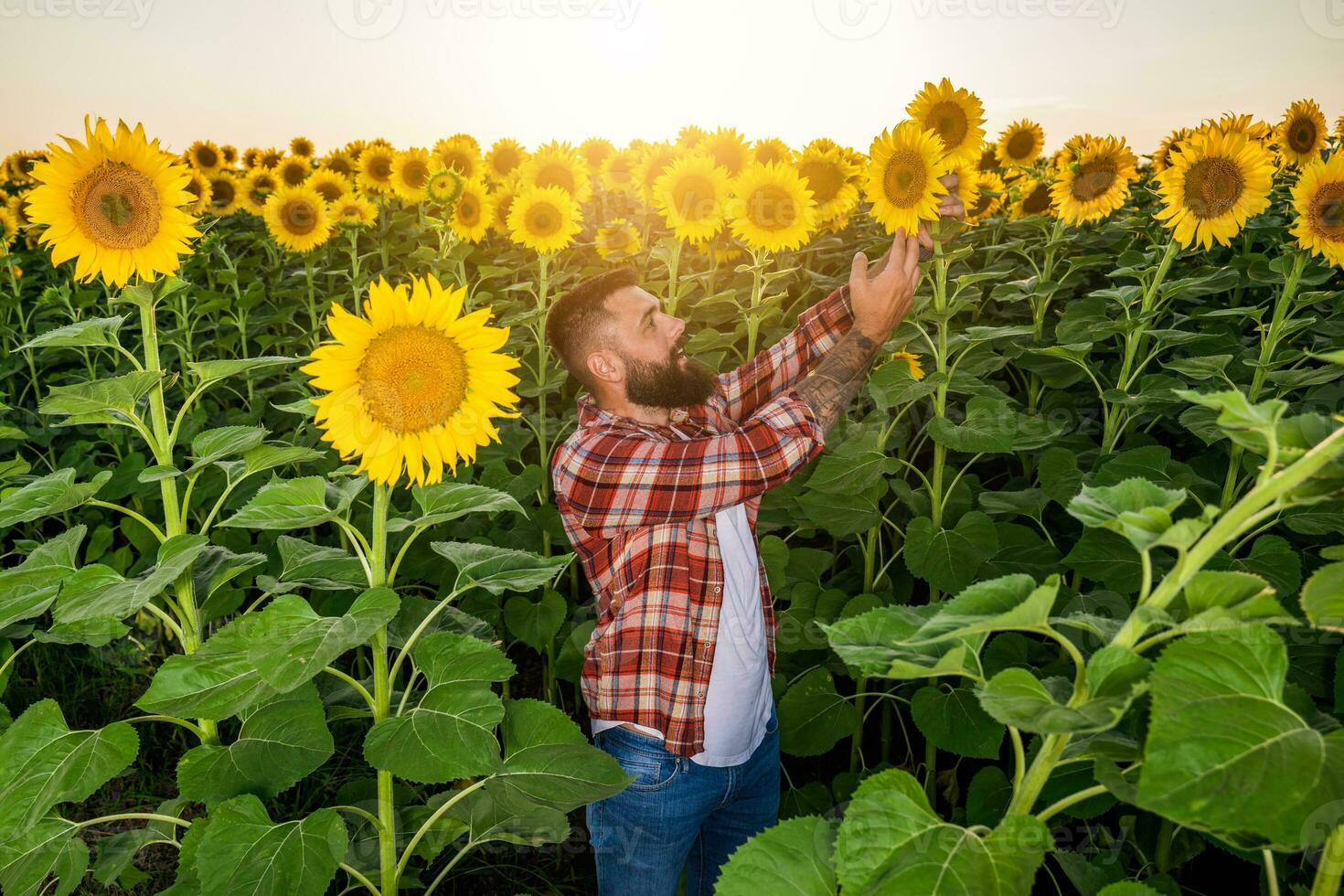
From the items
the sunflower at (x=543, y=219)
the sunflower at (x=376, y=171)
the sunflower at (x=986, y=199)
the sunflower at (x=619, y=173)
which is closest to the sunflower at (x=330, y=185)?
the sunflower at (x=376, y=171)

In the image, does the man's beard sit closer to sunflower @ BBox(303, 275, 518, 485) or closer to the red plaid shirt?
the red plaid shirt

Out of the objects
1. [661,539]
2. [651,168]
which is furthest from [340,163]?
[661,539]

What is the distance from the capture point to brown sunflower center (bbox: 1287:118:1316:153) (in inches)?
182

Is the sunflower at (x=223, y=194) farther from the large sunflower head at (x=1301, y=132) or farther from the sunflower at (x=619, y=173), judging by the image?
the large sunflower head at (x=1301, y=132)

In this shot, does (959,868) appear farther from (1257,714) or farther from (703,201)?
(703,201)

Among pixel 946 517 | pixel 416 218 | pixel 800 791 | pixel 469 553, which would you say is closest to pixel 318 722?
pixel 469 553

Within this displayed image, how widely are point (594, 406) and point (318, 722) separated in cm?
122

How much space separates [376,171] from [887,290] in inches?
217

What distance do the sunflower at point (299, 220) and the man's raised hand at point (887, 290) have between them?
388 centimetres

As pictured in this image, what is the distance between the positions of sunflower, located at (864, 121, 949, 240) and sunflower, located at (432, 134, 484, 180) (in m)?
3.84

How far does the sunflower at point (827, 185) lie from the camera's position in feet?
13.6

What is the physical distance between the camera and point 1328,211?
268 centimetres

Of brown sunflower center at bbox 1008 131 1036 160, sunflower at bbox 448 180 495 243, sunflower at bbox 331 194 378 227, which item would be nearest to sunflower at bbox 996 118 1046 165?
brown sunflower center at bbox 1008 131 1036 160

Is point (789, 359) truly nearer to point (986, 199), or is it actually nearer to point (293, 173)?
point (986, 199)
